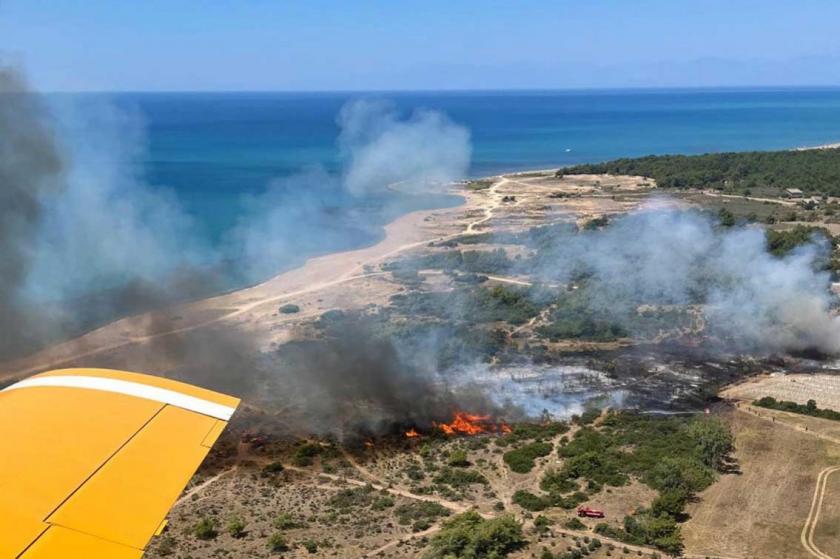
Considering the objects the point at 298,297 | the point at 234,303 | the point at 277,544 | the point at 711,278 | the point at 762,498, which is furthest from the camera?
the point at 298,297

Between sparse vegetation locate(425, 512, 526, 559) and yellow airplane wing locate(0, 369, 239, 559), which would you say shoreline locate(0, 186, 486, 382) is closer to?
sparse vegetation locate(425, 512, 526, 559)

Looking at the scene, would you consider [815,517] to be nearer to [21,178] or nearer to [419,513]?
[419,513]

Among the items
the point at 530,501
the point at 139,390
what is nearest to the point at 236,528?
the point at 530,501

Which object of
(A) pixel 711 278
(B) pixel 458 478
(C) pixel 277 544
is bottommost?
(B) pixel 458 478

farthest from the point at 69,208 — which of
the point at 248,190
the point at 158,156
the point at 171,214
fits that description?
the point at 158,156

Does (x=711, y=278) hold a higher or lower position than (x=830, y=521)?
higher

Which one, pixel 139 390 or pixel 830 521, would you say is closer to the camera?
pixel 139 390

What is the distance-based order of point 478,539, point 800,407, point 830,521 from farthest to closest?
point 800,407 < point 830,521 < point 478,539

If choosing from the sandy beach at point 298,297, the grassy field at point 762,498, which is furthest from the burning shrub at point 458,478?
the sandy beach at point 298,297
